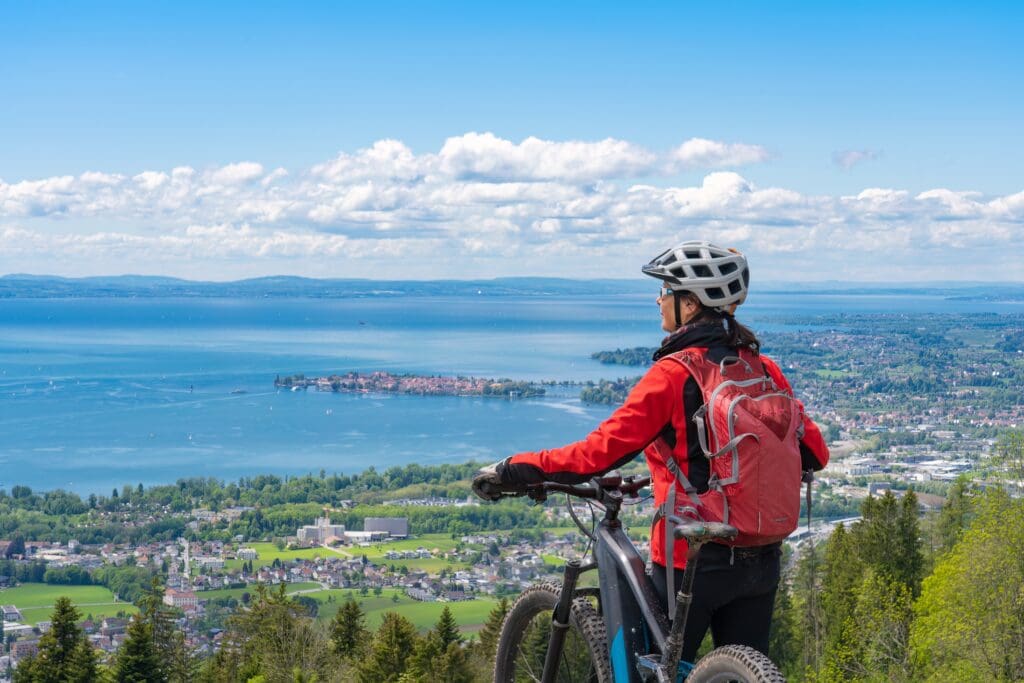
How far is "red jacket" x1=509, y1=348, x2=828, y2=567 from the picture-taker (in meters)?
3.46

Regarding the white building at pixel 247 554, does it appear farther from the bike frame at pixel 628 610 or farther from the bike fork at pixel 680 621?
the bike fork at pixel 680 621

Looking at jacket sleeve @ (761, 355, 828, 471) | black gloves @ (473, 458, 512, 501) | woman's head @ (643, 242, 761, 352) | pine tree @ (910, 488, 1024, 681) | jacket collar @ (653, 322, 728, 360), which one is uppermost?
woman's head @ (643, 242, 761, 352)

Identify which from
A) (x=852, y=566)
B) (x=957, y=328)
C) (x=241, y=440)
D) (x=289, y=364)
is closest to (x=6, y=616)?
(x=852, y=566)

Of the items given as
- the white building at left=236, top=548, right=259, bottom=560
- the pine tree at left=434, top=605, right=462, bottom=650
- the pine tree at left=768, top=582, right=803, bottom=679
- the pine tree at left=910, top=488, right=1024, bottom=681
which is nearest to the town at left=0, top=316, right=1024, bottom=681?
the white building at left=236, top=548, right=259, bottom=560

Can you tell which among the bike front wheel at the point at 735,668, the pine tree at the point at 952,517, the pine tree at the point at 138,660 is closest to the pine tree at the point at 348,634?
the pine tree at the point at 138,660

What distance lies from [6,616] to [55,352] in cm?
14172

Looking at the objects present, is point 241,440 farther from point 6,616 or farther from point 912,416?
A: point 912,416

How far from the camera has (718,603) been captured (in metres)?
3.57

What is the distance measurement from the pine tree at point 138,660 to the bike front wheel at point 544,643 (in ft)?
51.3

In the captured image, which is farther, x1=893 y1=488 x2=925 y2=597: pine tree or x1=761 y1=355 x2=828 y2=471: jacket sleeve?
x1=893 y1=488 x2=925 y2=597: pine tree

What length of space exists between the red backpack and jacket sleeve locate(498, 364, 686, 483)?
0.34ft

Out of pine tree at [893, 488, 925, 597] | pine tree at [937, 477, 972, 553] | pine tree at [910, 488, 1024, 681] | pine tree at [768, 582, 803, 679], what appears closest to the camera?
pine tree at [910, 488, 1024, 681]

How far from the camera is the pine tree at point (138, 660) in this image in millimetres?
18328

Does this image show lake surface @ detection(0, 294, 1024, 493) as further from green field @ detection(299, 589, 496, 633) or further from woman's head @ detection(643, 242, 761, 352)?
woman's head @ detection(643, 242, 761, 352)
